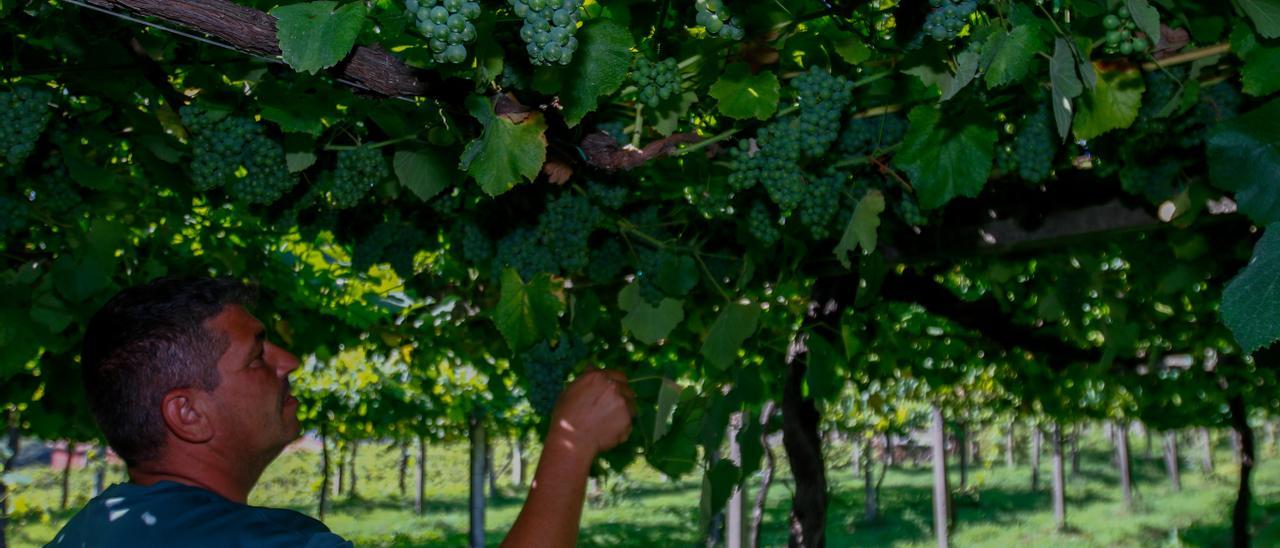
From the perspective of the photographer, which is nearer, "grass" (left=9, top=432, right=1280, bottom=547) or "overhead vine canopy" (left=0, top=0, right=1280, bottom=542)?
"overhead vine canopy" (left=0, top=0, right=1280, bottom=542)

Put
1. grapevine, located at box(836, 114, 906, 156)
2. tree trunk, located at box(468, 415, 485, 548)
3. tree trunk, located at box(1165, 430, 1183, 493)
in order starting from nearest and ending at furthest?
grapevine, located at box(836, 114, 906, 156), tree trunk, located at box(468, 415, 485, 548), tree trunk, located at box(1165, 430, 1183, 493)

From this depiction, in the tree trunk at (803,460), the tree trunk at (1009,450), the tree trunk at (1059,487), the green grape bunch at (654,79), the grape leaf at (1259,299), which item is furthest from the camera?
the tree trunk at (1009,450)

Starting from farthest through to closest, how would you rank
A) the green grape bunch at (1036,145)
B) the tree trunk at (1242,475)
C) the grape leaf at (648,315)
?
the tree trunk at (1242,475)
the grape leaf at (648,315)
the green grape bunch at (1036,145)

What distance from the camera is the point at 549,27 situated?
1.43 m

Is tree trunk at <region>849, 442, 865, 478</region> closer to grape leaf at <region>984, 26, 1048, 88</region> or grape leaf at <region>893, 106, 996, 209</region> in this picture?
grape leaf at <region>893, 106, 996, 209</region>

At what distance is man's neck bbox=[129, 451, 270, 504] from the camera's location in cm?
173

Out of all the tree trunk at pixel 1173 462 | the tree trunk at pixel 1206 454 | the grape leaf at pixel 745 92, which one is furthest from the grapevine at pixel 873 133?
the tree trunk at pixel 1206 454

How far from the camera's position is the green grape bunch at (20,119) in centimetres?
218

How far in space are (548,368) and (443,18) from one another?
204 cm

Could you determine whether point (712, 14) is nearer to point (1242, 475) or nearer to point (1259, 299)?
point (1259, 299)

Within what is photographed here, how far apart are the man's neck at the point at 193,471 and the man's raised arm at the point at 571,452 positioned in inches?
16.8

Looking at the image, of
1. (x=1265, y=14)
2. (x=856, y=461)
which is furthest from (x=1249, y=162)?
(x=856, y=461)

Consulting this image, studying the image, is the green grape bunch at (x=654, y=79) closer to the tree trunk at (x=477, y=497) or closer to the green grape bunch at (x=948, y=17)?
the green grape bunch at (x=948, y=17)

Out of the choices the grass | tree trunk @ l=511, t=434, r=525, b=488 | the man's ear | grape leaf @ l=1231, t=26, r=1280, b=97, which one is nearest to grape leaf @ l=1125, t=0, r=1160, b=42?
grape leaf @ l=1231, t=26, r=1280, b=97
